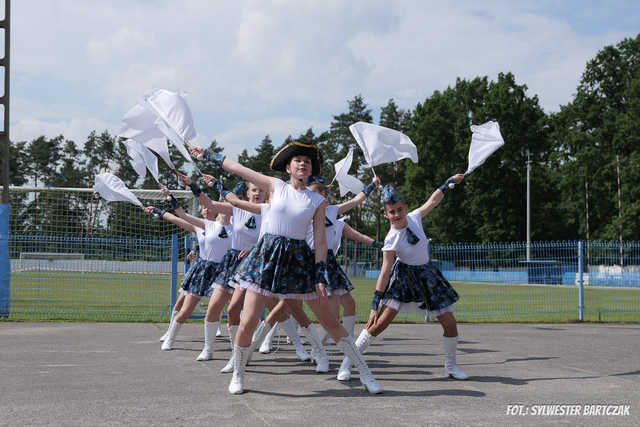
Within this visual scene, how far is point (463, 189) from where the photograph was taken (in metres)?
57.5

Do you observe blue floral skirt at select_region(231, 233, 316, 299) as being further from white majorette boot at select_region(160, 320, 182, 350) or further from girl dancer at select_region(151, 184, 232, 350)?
white majorette boot at select_region(160, 320, 182, 350)

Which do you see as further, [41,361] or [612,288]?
[612,288]

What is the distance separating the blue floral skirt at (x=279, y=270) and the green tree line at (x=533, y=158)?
44.6 meters

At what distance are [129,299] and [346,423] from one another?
40.3 feet

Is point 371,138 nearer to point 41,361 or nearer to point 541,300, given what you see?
point 41,361

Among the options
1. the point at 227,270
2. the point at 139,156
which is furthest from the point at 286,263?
the point at 139,156

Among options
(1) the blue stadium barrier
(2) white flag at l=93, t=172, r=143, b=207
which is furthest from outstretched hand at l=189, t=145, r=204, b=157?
(1) the blue stadium barrier

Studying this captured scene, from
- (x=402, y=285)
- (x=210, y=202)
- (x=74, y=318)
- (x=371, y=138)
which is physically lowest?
(x=74, y=318)

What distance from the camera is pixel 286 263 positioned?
5172 mm

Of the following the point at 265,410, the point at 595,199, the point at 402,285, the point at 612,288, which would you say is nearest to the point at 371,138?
the point at 402,285

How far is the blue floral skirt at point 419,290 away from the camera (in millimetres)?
6078

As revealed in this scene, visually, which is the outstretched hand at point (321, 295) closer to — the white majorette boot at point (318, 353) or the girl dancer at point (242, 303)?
the girl dancer at point (242, 303)

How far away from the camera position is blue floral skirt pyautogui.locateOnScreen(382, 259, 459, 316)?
19.9ft

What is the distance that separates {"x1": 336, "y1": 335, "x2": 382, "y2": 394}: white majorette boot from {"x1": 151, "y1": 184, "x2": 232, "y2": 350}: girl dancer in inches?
115
